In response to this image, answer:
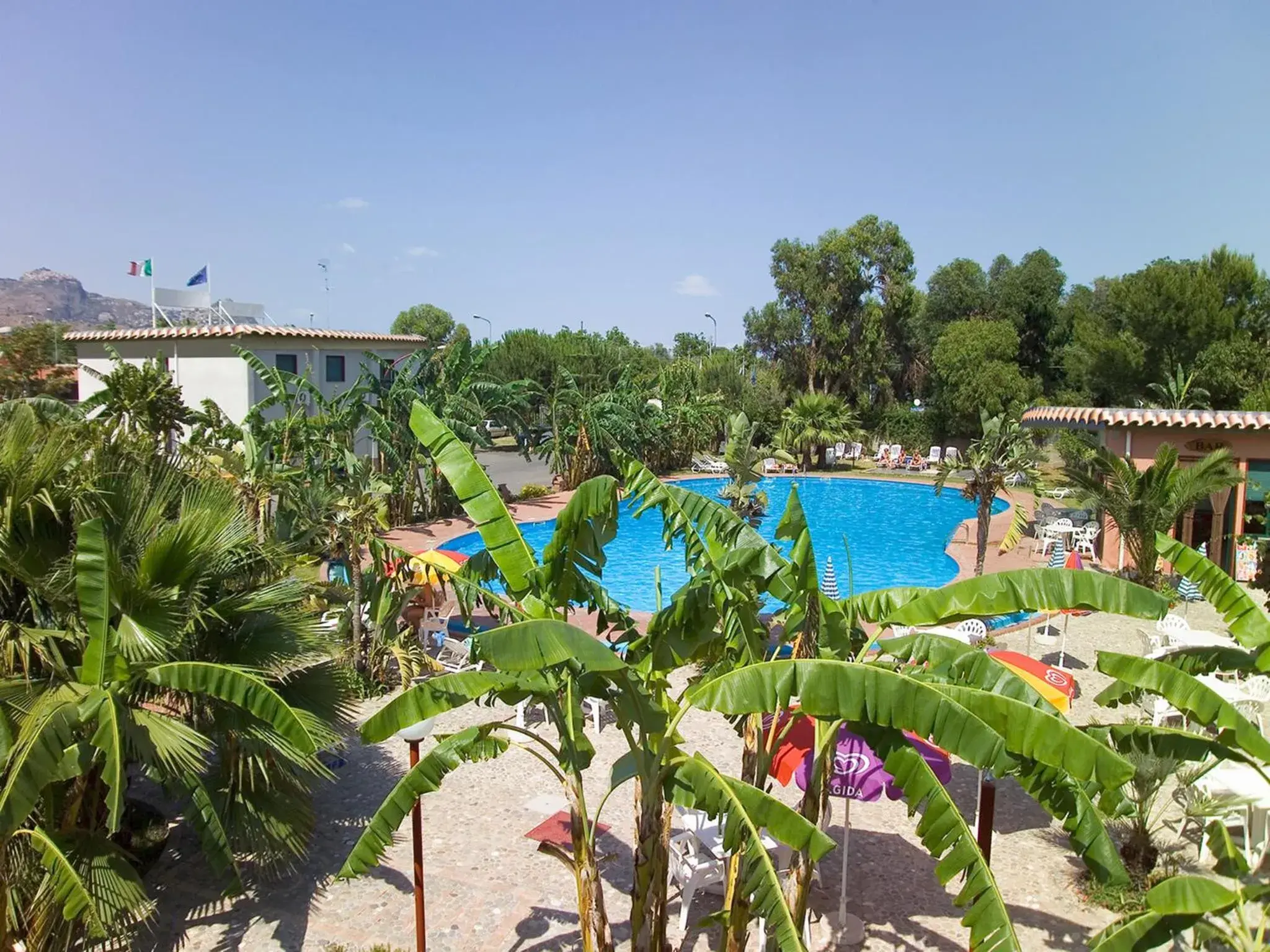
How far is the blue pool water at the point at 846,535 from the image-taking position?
22656mm

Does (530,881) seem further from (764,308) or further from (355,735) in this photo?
(764,308)

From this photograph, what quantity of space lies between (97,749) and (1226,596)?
24.4 feet

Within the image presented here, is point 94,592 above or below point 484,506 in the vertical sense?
below

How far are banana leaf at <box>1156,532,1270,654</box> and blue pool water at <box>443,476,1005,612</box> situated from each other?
10.7m

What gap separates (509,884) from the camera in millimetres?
8078

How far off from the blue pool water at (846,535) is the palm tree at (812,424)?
1.88 metres

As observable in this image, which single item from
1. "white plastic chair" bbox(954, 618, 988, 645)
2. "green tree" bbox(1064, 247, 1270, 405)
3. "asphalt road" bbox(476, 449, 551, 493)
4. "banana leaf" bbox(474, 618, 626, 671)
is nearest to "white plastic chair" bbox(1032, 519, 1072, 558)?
"white plastic chair" bbox(954, 618, 988, 645)

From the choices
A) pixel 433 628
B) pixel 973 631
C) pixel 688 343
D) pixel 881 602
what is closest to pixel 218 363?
pixel 433 628

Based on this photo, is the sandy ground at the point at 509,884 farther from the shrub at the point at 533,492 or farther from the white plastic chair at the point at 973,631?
the shrub at the point at 533,492

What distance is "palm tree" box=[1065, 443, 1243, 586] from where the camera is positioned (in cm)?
1666

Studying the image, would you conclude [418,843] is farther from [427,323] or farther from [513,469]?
[427,323]

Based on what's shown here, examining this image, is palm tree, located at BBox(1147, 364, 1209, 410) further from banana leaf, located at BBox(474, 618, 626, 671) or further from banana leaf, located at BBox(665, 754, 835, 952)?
banana leaf, located at BBox(474, 618, 626, 671)

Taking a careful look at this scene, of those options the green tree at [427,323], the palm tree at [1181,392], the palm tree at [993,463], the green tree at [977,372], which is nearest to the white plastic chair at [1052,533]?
the palm tree at [993,463]

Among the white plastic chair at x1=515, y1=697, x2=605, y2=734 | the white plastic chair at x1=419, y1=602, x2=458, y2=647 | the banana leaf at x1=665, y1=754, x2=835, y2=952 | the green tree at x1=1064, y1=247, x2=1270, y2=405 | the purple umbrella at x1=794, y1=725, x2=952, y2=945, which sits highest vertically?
the green tree at x1=1064, y1=247, x2=1270, y2=405
